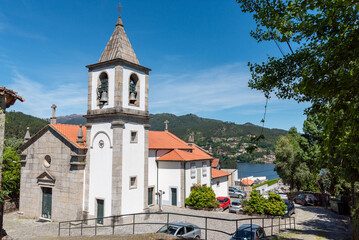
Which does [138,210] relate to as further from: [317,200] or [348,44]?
[317,200]

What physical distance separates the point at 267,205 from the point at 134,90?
13.6m

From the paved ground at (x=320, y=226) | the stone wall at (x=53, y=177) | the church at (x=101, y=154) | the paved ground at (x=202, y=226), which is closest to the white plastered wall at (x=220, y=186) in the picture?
the paved ground at (x=202, y=226)

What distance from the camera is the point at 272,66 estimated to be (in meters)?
10.1

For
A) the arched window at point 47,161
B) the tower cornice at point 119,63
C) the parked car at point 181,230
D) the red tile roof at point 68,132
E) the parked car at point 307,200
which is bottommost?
the parked car at point 307,200

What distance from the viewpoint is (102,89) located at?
62.7ft

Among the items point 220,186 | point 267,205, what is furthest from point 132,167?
point 220,186

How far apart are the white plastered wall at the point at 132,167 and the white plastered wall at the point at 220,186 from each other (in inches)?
566

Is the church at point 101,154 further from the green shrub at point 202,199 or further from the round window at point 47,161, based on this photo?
the green shrub at point 202,199

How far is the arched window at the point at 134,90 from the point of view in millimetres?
19141

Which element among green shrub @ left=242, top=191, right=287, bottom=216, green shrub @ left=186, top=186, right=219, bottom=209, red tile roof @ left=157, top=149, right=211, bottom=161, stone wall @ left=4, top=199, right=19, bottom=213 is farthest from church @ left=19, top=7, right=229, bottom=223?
green shrub @ left=242, top=191, right=287, bottom=216

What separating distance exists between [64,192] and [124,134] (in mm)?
7196

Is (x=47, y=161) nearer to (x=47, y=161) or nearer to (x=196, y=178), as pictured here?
(x=47, y=161)

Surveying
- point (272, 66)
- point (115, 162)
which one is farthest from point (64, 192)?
point (272, 66)

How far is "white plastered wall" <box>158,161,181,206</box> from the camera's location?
24.8m
